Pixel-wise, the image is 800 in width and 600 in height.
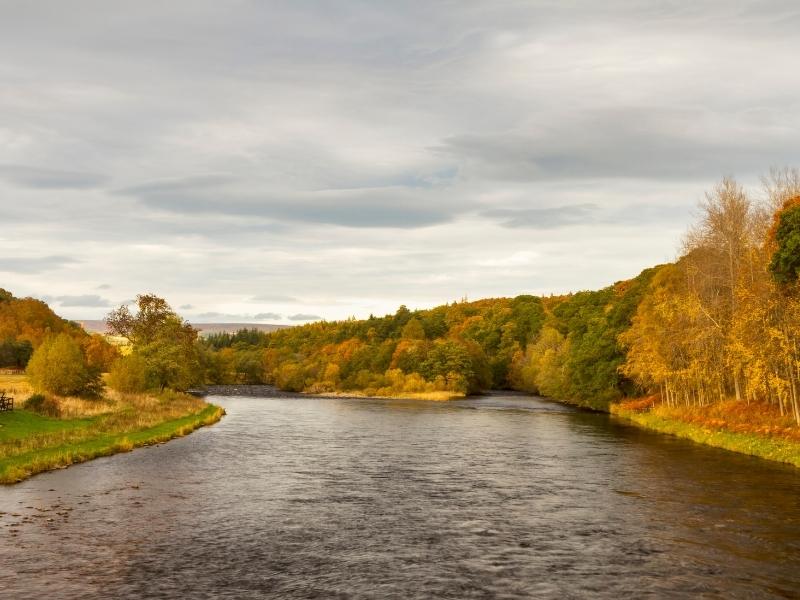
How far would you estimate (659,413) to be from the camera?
8488cm

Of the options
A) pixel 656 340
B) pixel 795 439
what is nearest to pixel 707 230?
pixel 656 340

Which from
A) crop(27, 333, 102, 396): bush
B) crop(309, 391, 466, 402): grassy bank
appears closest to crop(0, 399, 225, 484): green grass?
crop(27, 333, 102, 396): bush

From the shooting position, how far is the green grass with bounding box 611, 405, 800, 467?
51.1 meters

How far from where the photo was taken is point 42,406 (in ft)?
228

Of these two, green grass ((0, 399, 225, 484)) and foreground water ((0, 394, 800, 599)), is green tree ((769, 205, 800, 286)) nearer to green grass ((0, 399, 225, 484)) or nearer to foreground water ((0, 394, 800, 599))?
foreground water ((0, 394, 800, 599))

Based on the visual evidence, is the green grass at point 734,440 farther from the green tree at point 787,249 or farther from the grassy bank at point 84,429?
the grassy bank at point 84,429

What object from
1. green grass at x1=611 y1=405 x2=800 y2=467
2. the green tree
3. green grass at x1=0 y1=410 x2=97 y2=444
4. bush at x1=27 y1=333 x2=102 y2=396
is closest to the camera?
the green tree

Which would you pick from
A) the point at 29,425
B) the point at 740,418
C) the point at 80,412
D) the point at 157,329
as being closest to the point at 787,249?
the point at 740,418

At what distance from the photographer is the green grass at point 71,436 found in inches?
1806

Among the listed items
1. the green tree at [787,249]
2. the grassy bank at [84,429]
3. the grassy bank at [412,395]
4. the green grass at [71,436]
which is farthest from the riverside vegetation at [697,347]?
the grassy bank at [412,395]

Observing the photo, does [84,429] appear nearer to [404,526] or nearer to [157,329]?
[404,526]

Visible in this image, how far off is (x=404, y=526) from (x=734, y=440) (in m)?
38.8

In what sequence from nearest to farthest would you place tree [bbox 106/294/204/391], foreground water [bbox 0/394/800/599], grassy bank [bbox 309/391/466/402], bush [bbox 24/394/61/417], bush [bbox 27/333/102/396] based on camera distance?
foreground water [bbox 0/394/800/599] < bush [bbox 24/394/61/417] < bush [bbox 27/333/102/396] < tree [bbox 106/294/204/391] < grassy bank [bbox 309/391/466/402]

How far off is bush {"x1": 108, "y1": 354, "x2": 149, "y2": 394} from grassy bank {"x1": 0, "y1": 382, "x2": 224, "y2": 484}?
15.2 feet
